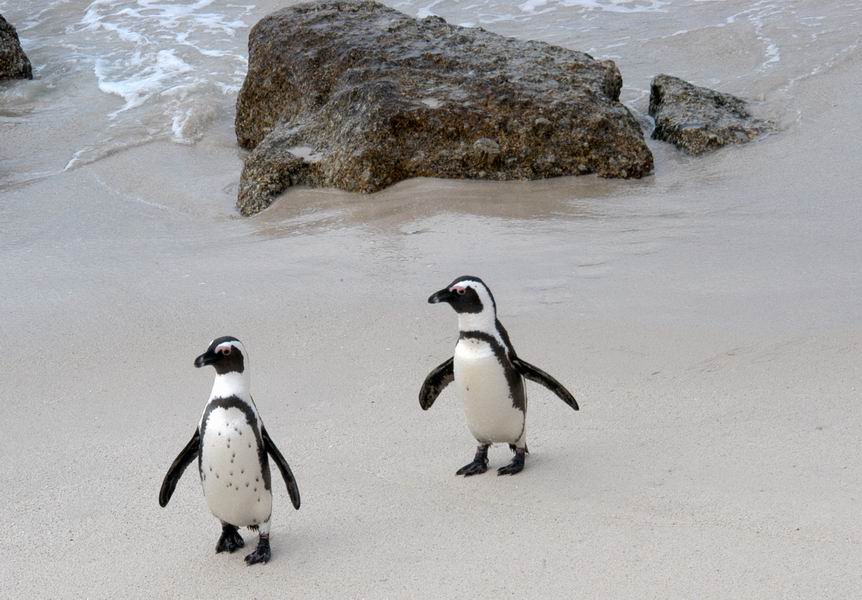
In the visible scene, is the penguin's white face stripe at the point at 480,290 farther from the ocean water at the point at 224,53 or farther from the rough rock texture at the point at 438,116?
the ocean water at the point at 224,53

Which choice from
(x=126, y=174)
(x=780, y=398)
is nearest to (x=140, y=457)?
(x=780, y=398)

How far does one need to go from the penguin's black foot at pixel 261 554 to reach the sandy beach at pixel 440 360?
0.04m

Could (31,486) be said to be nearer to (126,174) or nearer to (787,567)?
(787,567)

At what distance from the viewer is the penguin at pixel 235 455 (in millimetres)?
3059

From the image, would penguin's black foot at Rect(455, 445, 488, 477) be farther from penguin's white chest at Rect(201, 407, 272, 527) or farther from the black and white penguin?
penguin's white chest at Rect(201, 407, 272, 527)

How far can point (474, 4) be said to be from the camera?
41.6 feet

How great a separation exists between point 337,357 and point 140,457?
99cm

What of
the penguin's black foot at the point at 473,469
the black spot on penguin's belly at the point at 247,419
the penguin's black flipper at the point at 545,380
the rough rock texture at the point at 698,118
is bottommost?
the rough rock texture at the point at 698,118

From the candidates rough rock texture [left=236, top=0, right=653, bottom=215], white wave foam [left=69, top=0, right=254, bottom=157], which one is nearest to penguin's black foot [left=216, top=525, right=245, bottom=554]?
rough rock texture [left=236, top=0, right=653, bottom=215]

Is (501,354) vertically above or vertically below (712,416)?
above

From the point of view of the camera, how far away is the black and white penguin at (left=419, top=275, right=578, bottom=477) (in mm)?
3453

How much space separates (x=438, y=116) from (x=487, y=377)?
3674 millimetres

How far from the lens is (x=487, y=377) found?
3.48 metres

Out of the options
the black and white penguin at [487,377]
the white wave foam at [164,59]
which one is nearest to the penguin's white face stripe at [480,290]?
the black and white penguin at [487,377]
